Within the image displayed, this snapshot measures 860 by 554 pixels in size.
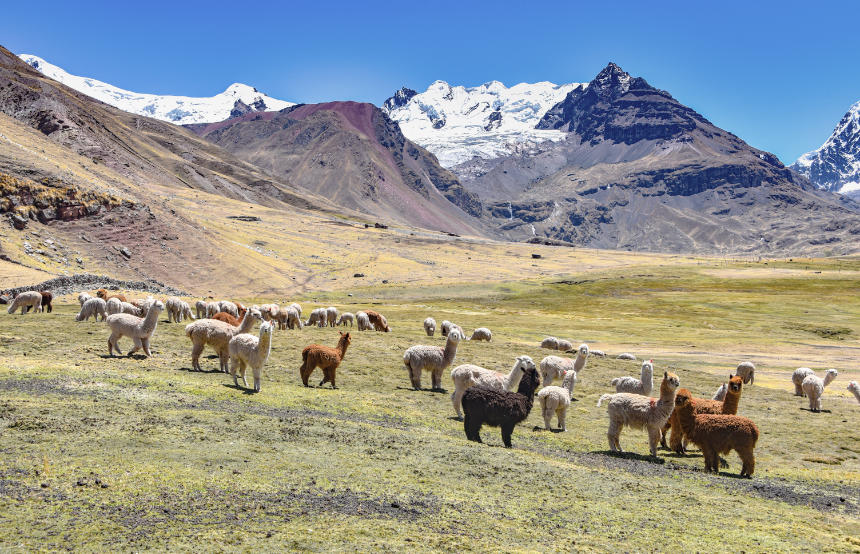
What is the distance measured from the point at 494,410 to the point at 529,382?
2043mm

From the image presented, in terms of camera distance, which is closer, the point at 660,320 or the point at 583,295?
the point at 660,320

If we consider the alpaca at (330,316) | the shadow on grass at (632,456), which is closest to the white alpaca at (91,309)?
the alpaca at (330,316)

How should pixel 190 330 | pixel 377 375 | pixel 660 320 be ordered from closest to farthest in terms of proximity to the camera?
pixel 190 330 → pixel 377 375 → pixel 660 320

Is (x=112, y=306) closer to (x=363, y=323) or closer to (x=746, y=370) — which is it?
(x=363, y=323)

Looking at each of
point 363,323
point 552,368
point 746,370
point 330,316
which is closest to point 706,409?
point 552,368

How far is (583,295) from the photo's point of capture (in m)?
116

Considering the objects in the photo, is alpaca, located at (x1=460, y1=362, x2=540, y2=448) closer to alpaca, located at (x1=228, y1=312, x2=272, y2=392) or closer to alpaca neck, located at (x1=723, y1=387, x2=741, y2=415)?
alpaca neck, located at (x1=723, y1=387, x2=741, y2=415)

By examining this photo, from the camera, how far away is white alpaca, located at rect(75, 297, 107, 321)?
115ft

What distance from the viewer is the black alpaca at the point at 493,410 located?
56.4 feet

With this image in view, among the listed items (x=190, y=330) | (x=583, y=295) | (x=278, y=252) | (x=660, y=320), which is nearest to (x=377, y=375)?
(x=190, y=330)

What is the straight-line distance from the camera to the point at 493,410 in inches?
680

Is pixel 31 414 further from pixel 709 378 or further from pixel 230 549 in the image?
pixel 709 378

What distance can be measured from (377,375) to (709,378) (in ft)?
67.3

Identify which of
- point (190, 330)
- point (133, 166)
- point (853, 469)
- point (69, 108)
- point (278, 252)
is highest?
point (69, 108)
